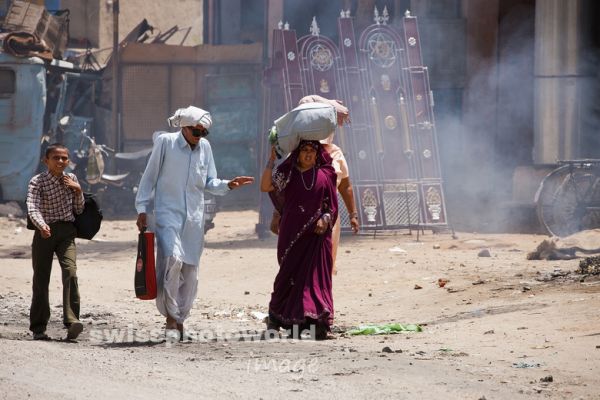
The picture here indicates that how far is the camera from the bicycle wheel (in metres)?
13.7

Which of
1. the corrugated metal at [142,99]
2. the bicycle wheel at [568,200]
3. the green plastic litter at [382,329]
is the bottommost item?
the green plastic litter at [382,329]

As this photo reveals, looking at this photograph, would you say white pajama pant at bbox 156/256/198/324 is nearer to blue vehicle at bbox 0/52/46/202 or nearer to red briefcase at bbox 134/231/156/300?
red briefcase at bbox 134/231/156/300

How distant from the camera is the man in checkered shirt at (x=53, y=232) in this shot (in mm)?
8289

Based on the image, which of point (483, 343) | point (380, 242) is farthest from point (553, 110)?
point (483, 343)

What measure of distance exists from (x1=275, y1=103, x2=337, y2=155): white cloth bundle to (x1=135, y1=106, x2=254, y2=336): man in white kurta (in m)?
0.41

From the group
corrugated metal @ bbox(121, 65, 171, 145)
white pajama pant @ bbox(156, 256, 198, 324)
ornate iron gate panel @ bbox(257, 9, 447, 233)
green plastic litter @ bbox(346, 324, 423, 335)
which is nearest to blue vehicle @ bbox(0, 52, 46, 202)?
corrugated metal @ bbox(121, 65, 171, 145)

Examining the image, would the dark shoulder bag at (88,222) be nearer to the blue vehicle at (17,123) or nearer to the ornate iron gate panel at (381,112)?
the ornate iron gate panel at (381,112)

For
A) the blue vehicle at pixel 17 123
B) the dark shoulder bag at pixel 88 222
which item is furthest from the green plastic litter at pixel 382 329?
the blue vehicle at pixel 17 123

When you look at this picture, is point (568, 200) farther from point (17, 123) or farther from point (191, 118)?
point (17, 123)

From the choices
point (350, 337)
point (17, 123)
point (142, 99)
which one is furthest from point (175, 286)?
point (142, 99)

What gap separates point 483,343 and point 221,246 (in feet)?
25.2

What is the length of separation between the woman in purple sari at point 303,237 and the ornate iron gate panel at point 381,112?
250 inches

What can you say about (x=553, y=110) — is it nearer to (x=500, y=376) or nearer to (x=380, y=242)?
(x=380, y=242)

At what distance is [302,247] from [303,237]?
0.07m
